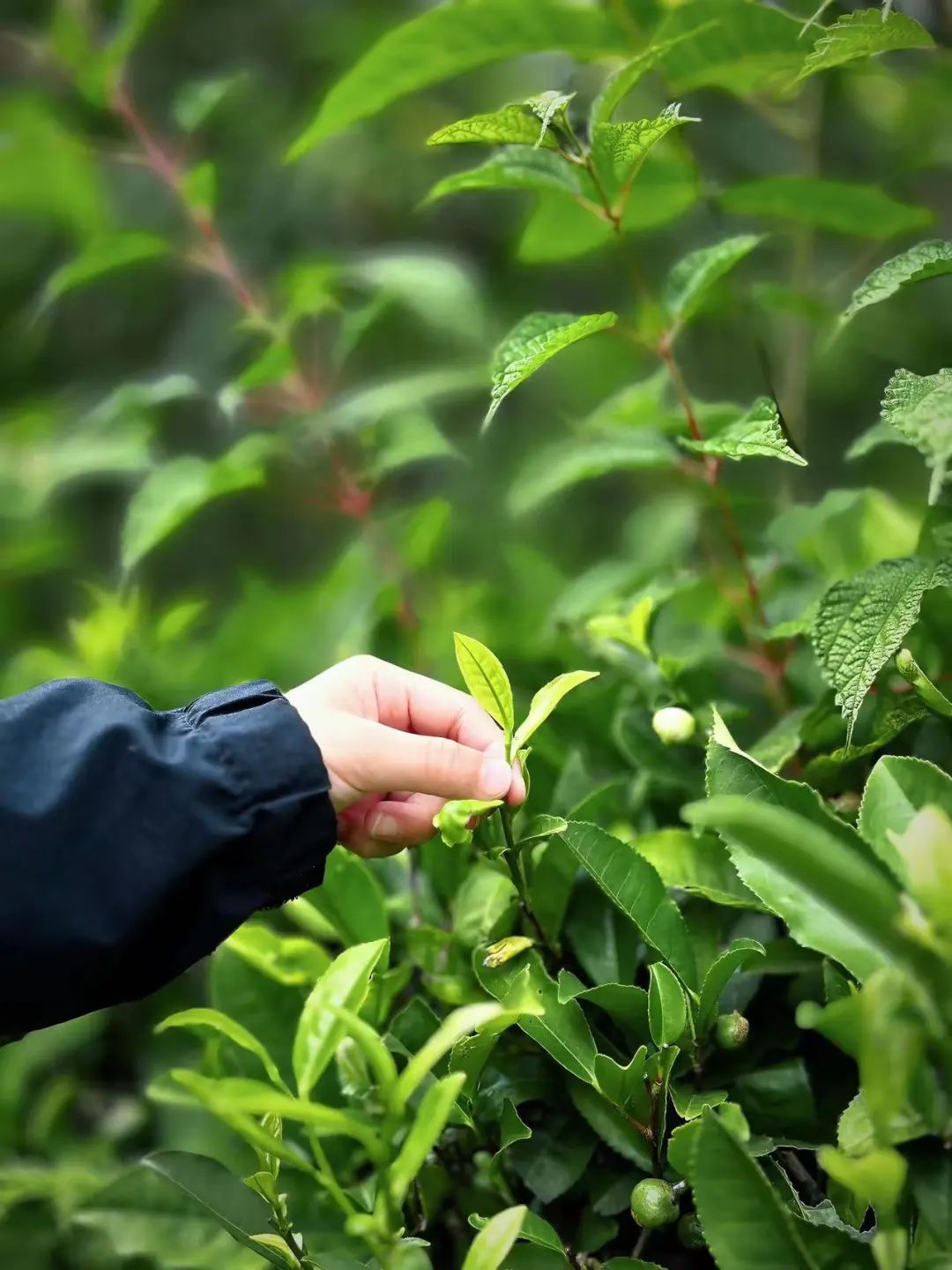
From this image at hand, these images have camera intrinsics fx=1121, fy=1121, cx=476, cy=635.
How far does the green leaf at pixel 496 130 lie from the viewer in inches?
23.8

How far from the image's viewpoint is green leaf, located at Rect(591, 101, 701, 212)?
1.91ft

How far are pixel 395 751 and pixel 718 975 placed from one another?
193 millimetres

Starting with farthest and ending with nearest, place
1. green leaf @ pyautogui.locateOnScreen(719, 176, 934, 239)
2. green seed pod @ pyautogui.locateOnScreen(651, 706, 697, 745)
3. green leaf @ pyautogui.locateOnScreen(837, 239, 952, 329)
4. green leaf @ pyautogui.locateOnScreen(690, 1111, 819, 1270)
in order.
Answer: green leaf @ pyautogui.locateOnScreen(719, 176, 934, 239) → green seed pod @ pyautogui.locateOnScreen(651, 706, 697, 745) → green leaf @ pyautogui.locateOnScreen(837, 239, 952, 329) → green leaf @ pyautogui.locateOnScreen(690, 1111, 819, 1270)

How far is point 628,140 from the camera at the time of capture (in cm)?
62

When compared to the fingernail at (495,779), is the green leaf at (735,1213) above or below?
below

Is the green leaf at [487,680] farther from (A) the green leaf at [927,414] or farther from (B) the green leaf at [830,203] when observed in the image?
(B) the green leaf at [830,203]

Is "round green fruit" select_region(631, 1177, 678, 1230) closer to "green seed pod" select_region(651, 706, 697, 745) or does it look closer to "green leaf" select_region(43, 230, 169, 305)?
"green seed pod" select_region(651, 706, 697, 745)

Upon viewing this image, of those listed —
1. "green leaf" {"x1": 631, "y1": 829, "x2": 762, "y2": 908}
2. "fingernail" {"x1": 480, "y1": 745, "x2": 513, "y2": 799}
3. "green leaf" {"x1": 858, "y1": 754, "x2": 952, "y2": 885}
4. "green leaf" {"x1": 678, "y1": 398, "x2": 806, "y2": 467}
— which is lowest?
"green leaf" {"x1": 631, "y1": 829, "x2": 762, "y2": 908}

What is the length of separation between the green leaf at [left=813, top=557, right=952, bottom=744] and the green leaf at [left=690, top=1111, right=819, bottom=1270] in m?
0.21

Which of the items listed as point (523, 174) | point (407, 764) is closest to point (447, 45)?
Result: point (523, 174)

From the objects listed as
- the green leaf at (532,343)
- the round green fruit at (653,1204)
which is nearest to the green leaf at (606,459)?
the green leaf at (532,343)

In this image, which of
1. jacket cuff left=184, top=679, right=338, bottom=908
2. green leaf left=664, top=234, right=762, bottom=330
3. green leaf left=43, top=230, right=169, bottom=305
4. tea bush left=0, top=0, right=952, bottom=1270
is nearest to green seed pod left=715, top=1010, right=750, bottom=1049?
tea bush left=0, top=0, right=952, bottom=1270

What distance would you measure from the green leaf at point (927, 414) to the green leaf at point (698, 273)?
19 cm

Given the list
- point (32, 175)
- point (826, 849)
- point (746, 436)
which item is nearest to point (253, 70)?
point (32, 175)
